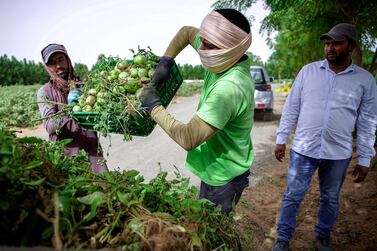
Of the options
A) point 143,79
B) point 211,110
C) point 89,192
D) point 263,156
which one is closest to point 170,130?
point 211,110

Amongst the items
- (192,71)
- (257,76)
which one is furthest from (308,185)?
(192,71)

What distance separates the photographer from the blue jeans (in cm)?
322

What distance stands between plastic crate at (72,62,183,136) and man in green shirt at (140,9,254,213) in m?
0.12

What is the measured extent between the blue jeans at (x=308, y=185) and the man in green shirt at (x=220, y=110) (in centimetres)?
112

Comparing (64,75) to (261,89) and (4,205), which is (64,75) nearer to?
(4,205)

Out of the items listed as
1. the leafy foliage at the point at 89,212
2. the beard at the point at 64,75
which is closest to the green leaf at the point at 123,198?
the leafy foliage at the point at 89,212

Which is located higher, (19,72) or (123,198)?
(123,198)

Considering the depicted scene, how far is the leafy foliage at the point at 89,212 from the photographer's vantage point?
3.11 ft

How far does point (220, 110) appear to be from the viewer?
1854 mm

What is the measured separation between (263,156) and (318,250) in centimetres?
420

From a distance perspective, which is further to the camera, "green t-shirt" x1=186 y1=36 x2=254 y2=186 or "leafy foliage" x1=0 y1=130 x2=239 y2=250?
"green t-shirt" x1=186 y1=36 x2=254 y2=186

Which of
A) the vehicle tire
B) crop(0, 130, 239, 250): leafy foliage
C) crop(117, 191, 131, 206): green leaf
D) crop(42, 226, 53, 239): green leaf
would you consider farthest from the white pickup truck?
crop(42, 226, 53, 239): green leaf

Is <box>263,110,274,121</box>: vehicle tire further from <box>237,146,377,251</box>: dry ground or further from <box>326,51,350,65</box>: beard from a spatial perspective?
<box>326,51,350,65</box>: beard

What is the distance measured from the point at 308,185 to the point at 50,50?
9.77ft
